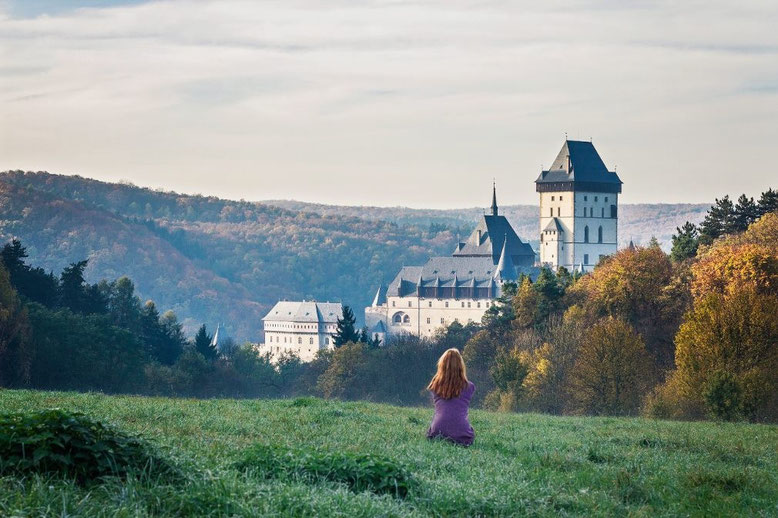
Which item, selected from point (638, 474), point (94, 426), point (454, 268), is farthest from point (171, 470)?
point (454, 268)

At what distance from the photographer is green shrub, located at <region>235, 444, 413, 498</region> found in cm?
885

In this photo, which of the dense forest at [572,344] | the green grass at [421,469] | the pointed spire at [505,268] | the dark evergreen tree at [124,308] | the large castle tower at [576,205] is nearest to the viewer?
the green grass at [421,469]

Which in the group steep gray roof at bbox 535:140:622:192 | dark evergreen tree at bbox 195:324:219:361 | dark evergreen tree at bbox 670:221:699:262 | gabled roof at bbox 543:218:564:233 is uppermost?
steep gray roof at bbox 535:140:622:192

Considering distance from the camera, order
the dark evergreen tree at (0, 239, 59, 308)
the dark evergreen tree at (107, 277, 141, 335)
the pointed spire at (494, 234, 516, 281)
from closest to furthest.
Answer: the dark evergreen tree at (0, 239, 59, 308)
the dark evergreen tree at (107, 277, 141, 335)
the pointed spire at (494, 234, 516, 281)

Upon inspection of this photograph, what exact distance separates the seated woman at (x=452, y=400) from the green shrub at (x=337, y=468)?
3289 millimetres

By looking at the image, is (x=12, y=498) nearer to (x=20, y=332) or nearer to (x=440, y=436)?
(x=440, y=436)

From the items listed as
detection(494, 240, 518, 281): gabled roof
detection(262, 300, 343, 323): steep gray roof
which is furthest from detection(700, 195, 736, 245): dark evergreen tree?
detection(262, 300, 343, 323): steep gray roof

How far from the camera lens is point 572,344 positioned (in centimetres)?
5441

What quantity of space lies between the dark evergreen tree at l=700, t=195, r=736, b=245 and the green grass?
55110mm

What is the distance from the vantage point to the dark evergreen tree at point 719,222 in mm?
70750

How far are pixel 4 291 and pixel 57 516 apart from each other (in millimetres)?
38411


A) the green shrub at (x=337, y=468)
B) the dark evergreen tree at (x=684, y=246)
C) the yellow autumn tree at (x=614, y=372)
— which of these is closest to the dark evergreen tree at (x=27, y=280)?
the yellow autumn tree at (x=614, y=372)

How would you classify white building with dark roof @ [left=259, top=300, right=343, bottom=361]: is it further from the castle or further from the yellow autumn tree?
the yellow autumn tree

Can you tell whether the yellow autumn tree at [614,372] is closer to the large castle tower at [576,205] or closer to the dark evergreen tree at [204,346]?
the dark evergreen tree at [204,346]
